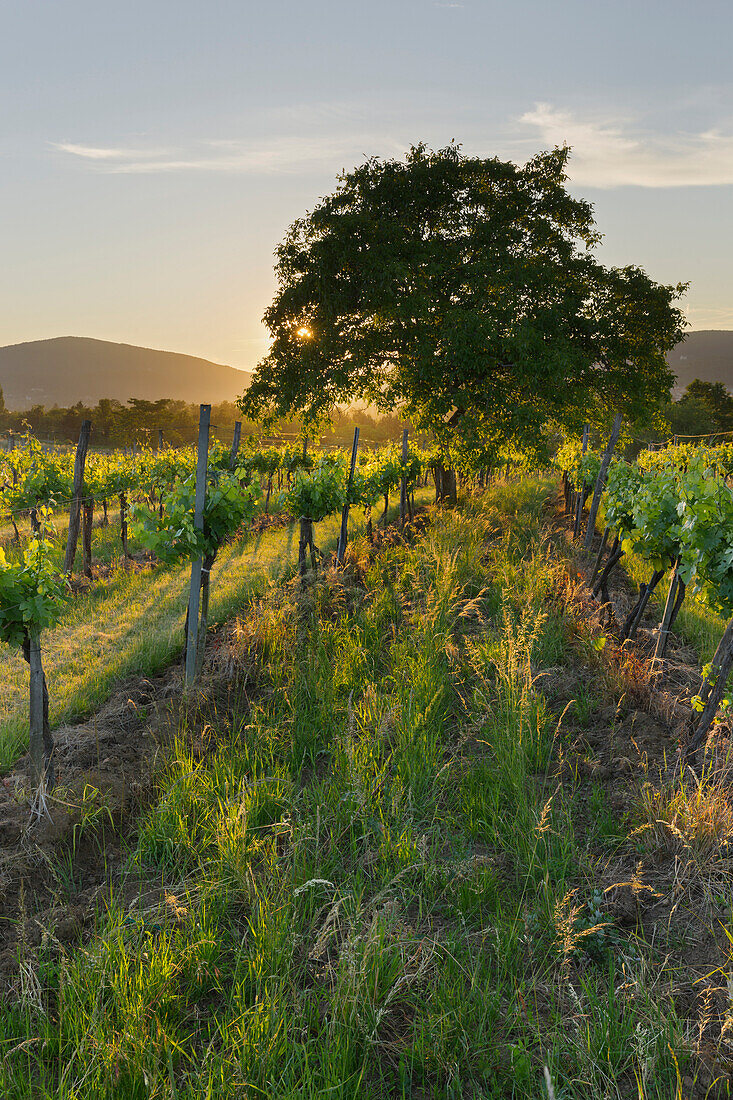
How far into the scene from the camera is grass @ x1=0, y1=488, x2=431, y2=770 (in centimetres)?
594

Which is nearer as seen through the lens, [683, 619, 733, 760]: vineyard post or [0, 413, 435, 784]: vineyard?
[0, 413, 435, 784]: vineyard

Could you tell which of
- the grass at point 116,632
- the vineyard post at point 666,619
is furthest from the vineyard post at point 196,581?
the vineyard post at point 666,619

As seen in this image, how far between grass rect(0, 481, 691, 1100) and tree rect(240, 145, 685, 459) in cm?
1150

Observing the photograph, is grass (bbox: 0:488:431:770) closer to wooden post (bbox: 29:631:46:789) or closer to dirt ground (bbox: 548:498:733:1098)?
wooden post (bbox: 29:631:46:789)

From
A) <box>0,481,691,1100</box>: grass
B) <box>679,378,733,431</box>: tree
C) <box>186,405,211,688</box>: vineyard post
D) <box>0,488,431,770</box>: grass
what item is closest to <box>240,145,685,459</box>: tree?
<box>0,488,431,770</box>: grass

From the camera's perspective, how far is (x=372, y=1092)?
2328 millimetres

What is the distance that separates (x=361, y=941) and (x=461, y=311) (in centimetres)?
1451

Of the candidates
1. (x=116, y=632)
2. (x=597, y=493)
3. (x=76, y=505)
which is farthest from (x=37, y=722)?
(x=597, y=493)

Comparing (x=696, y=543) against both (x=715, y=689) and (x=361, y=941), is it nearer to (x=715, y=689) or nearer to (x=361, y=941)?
(x=715, y=689)

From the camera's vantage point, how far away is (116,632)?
8.12 metres

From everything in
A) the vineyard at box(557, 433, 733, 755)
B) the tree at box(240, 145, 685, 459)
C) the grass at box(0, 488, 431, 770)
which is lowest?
the grass at box(0, 488, 431, 770)

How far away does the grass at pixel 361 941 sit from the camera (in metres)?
2.33

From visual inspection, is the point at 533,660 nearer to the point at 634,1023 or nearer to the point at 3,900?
the point at 634,1023

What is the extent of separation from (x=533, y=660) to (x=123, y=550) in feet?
37.4
